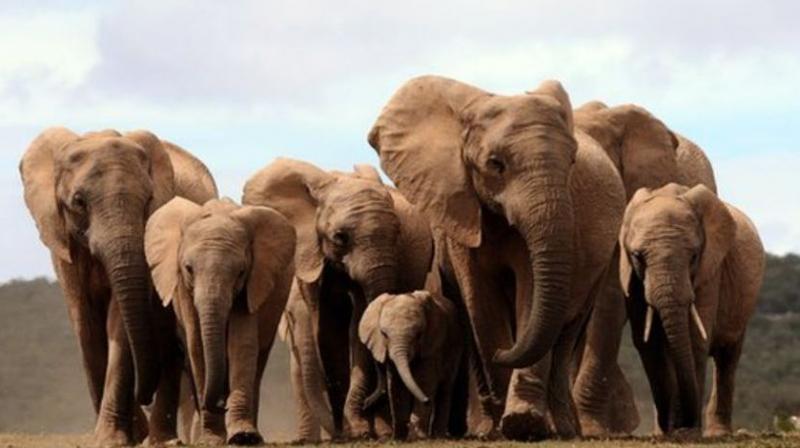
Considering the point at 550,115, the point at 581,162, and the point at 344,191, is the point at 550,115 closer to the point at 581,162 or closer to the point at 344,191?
the point at 581,162

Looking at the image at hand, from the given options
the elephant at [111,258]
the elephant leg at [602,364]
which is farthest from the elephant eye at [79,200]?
the elephant leg at [602,364]

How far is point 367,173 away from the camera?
24875 mm

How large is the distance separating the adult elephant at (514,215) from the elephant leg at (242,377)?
1.52 meters

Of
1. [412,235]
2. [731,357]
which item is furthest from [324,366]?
[731,357]

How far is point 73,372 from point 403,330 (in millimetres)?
26401

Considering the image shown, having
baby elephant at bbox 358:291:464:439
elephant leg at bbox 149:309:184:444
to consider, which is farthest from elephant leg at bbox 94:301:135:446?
baby elephant at bbox 358:291:464:439

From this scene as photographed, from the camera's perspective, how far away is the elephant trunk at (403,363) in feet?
72.7

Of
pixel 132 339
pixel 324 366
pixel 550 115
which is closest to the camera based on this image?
pixel 550 115

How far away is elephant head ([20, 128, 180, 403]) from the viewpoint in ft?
76.9

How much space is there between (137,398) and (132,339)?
1.72 ft

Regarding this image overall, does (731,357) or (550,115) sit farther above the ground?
(550,115)

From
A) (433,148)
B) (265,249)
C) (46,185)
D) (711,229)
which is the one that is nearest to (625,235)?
(711,229)

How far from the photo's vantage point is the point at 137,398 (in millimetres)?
23656

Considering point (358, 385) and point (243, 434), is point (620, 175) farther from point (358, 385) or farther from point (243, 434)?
point (243, 434)
